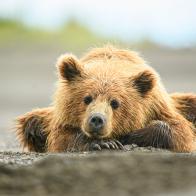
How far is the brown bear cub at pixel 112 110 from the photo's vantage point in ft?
34.2

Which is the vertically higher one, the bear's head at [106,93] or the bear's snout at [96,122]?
the bear's head at [106,93]

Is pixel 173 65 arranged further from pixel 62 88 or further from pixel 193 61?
pixel 62 88

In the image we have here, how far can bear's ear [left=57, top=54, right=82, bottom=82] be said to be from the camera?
11180 mm

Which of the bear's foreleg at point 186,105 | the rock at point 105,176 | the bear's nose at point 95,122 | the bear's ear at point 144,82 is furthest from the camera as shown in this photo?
the bear's foreleg at point 186,105

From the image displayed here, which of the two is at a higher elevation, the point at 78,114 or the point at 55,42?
the point at 55,42

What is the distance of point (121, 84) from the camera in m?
11.0

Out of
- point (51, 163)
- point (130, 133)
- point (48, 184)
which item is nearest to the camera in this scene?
point (48, 184)

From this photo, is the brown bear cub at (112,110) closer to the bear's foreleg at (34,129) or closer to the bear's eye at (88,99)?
the bear's eye at (88,99)

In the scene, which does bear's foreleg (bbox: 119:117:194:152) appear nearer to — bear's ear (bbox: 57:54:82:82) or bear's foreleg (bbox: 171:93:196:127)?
bear's foreleg (bbox: 171:93:196:127)

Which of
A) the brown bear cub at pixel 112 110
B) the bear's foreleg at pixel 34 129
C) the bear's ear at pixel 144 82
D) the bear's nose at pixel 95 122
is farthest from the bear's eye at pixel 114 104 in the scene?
the bear's foreleg at pixel 34 129

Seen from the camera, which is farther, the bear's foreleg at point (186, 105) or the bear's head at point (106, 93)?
the bear's foreleg at point (186, 105)

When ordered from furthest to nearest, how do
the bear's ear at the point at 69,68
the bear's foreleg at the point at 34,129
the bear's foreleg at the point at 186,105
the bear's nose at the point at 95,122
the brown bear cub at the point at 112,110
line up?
the bear's foreleg at the point at 34,129 < the bear's foreleg at the point at 186,105 < the bear's ear at the point at 69,68 < the brown bear cub at the point at 112,110 < the bear's nose at the point at 95,122

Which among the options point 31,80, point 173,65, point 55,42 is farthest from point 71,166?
point 55,42

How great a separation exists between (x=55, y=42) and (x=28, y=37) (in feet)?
4.73
